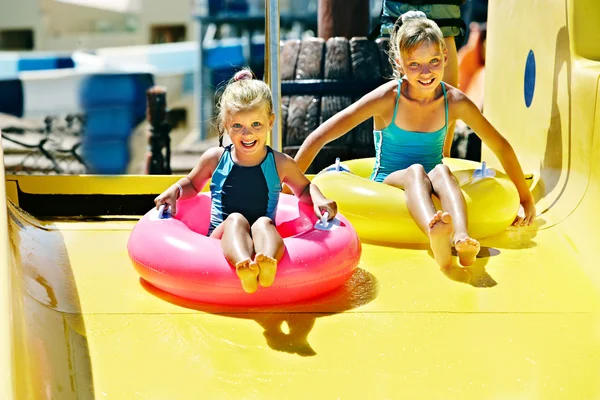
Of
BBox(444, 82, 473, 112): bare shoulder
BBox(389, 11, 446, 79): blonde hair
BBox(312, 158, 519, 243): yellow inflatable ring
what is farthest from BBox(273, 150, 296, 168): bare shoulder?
BBox(444, 82, 473, 112): bare shoulder

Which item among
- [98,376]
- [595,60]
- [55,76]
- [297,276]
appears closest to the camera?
[98,376]

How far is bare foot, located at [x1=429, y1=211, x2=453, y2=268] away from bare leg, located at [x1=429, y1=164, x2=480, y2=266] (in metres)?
0.04

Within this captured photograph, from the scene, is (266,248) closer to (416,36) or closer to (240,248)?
(240,248)

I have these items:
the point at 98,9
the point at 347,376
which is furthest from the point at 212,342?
the point at 98,9

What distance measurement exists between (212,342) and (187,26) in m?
15.1

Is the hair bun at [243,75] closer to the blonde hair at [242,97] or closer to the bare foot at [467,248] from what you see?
the blonde hair at [242,97]

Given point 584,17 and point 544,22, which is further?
point 544,22

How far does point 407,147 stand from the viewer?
3.39m

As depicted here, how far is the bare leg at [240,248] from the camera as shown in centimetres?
243

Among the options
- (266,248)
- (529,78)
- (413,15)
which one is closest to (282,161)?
(266,248)

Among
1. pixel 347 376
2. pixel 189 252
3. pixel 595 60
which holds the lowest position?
pixel 347 376

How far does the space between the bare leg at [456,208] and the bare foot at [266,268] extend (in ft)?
2.22

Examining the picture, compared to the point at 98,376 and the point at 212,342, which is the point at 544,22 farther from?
the point at 98,376

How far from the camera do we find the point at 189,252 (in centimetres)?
259
